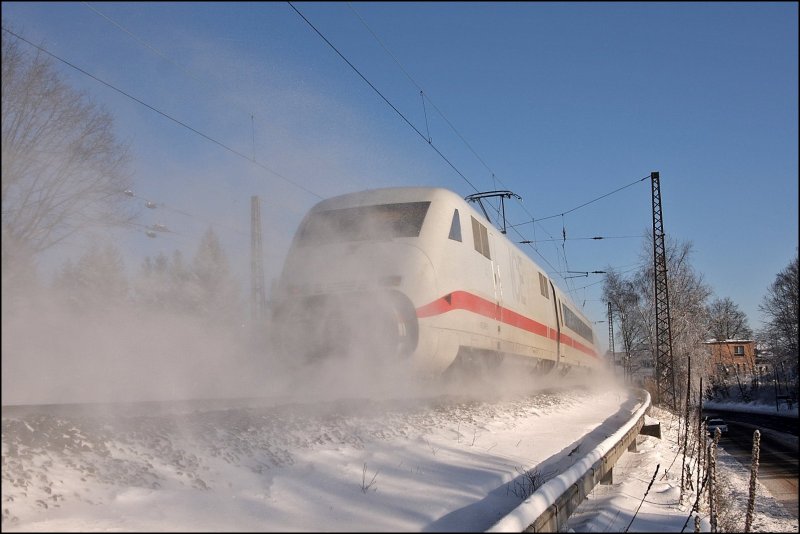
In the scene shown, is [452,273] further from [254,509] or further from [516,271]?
[254,509]

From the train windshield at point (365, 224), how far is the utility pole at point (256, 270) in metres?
0.71

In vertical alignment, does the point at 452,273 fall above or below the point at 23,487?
above

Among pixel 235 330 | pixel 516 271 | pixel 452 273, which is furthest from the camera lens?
pixel 516 271

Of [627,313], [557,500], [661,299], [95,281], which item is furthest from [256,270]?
[627,313]

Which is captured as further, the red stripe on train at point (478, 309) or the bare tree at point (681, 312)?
the bare tree at point (681, 312)

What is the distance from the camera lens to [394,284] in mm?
8133

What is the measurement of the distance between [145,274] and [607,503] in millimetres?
5356

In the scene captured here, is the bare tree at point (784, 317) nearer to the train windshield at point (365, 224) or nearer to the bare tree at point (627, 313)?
the train windshield at point (365, 224)

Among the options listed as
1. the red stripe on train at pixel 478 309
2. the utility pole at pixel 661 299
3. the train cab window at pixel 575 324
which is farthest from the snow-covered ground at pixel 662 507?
the utility pole at pixel 661 299

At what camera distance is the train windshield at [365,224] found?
8.96 m

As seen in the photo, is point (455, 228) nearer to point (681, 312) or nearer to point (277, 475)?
point (277, 475)

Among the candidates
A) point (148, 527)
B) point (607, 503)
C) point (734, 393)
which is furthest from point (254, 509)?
point (734, 393)

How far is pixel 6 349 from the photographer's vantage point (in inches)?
146

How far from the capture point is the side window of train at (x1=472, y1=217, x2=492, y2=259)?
1042cm
